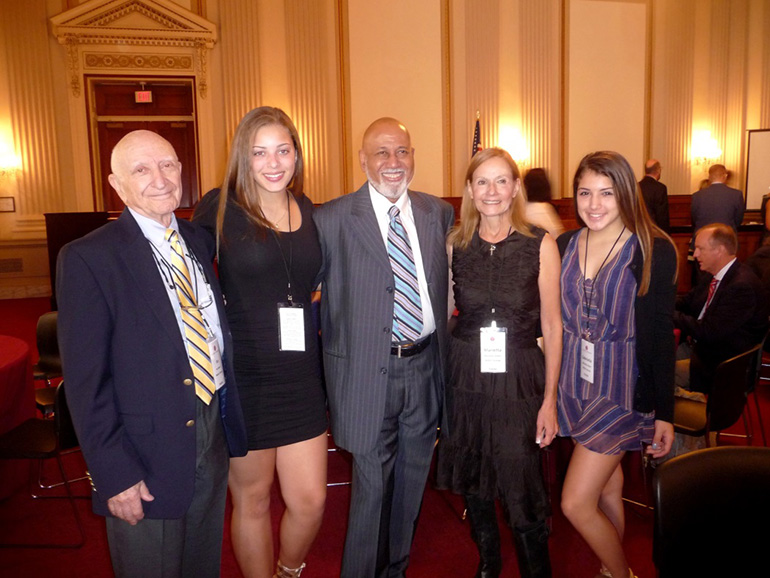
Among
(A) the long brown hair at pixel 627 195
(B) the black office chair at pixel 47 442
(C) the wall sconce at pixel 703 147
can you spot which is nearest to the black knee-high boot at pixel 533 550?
(A) the long brown hair at pixel 627 195

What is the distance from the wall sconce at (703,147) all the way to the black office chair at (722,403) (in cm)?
904

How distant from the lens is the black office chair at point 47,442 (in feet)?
8.96

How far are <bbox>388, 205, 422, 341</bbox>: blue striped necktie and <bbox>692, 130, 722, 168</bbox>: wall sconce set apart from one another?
10505 millimetres

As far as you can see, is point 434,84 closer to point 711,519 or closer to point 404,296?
point 404,296

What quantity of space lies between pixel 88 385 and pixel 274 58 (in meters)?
8.69

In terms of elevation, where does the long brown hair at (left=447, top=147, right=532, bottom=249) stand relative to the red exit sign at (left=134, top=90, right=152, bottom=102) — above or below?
below

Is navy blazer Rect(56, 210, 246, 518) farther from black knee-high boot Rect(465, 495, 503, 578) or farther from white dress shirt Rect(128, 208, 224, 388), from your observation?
black knee-high boot Rect(465, 495, 503, 578)

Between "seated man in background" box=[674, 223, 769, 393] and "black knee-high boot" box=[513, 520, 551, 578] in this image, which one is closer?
"black knee-high boot" box=[513, 520, 551, 578]

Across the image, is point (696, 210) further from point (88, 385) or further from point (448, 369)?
point (88, 385)

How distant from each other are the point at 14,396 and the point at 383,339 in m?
2.29

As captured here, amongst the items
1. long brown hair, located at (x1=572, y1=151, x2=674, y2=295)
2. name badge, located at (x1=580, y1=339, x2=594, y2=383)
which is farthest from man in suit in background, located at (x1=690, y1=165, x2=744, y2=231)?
name badge, located at (x1=580, y1=339, x2=594, y2=383)

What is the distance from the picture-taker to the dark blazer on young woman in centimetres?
209

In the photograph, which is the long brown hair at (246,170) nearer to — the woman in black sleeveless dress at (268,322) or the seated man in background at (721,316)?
the woman in black sleeveless dress at (268,322)

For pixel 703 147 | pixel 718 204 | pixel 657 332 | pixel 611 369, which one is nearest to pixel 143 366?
pixel 611 369
